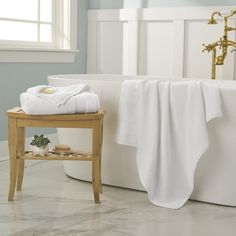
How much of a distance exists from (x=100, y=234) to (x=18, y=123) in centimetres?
70

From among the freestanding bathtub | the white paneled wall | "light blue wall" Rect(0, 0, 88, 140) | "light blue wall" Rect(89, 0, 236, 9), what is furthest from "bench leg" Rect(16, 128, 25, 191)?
"light blue wall" Rect(89, 0, 236, 9)

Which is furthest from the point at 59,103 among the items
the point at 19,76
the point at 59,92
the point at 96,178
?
the point at 19,76

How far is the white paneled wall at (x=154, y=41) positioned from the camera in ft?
12.5

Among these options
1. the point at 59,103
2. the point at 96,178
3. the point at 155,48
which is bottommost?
the point at 96,178

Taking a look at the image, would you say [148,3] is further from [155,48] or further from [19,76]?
[19,76]

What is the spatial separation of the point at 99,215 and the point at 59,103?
20.8 inches

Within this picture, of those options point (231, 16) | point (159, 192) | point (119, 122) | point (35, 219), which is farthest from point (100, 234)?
point (231, 16)

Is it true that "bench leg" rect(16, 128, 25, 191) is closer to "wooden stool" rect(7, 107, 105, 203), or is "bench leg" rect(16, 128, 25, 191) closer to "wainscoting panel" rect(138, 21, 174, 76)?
"wooden stool" rect(7, 107, 105, 203)

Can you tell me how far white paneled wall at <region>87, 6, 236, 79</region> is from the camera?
3.80 metres

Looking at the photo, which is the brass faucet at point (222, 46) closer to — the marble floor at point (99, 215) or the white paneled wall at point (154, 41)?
the white paneled wall at point (154, 41)

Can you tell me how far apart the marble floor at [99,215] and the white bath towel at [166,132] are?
10cm

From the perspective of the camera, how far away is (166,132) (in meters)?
2.51

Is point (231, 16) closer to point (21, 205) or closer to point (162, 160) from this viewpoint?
point (162, 160)

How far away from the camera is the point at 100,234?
2.13 metres
